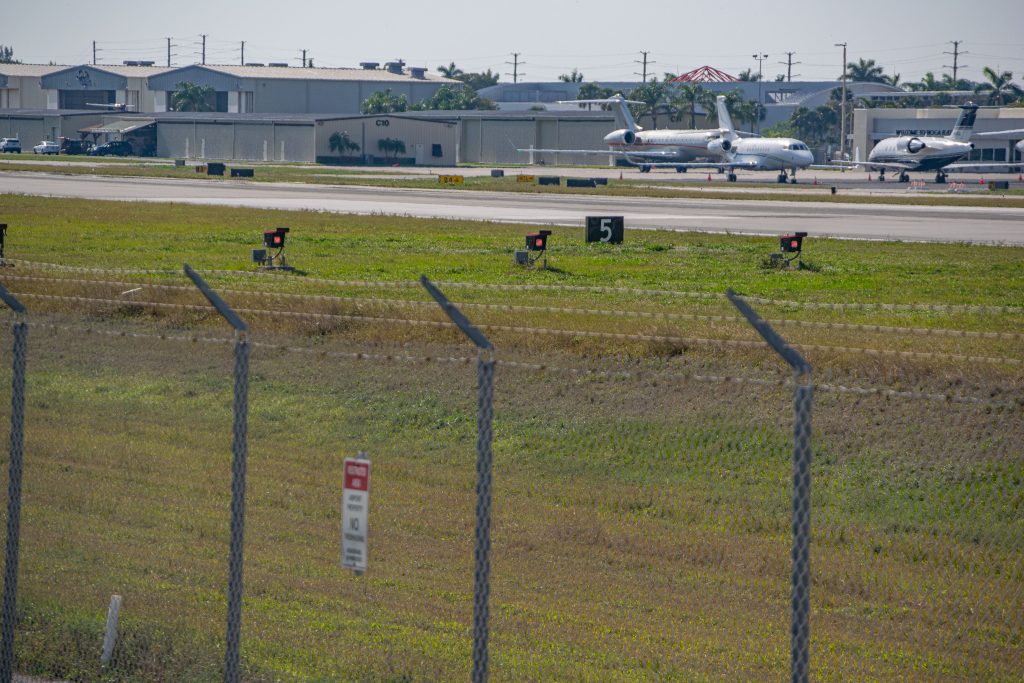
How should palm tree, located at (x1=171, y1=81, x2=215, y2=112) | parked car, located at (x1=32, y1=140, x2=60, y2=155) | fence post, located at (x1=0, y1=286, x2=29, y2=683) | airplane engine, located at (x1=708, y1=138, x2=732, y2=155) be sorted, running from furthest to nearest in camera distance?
palm tree, located at (x1=171, y1=81, x2=215, y2=112), parked car, located at (x1=32, y1=140, x2=60, y2=155), airplane engine, located at (x1=708, y1=138, x2=732, y2=155), fence post, located at (x1=0, y1=286, x2=29, y2=683)

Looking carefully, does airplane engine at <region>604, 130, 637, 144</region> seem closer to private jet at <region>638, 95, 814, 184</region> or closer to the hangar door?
private jet at <region>638, 95, 814, 184</region>

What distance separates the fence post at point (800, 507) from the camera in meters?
6.36

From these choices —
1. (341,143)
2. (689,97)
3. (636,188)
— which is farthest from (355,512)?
(689,97)

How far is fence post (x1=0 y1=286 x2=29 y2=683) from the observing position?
9023mm

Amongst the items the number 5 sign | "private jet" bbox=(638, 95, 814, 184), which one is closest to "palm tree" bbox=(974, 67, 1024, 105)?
"private jet" bbox=(638, 95, 814, 184)

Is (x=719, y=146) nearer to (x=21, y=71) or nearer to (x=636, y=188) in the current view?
(x=636, y=188)

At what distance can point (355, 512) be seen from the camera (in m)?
7.27

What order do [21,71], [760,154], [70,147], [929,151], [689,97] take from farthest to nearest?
[21,71]
[689,97]
[70,147]
[760,154]
[929,151]

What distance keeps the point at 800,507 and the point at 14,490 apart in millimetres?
5437

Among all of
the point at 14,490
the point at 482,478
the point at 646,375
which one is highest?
the point at 646,375

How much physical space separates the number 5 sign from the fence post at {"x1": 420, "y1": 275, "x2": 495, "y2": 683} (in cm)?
3608

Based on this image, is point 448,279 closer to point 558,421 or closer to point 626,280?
point 626,280

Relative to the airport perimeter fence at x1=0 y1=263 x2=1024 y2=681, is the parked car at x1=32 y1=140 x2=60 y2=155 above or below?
above

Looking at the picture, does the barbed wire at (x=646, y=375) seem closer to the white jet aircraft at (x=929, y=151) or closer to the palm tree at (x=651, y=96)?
the white jet aircraft at (x=929, y=151)
